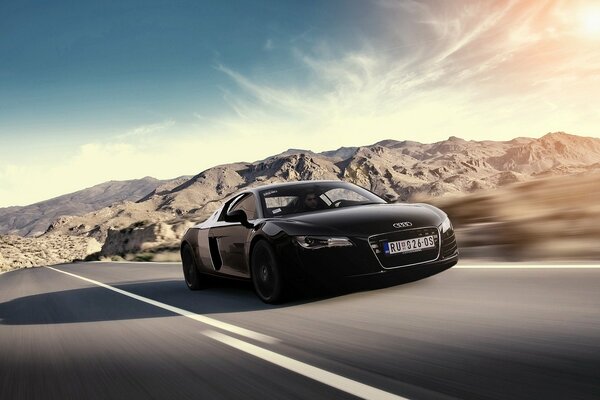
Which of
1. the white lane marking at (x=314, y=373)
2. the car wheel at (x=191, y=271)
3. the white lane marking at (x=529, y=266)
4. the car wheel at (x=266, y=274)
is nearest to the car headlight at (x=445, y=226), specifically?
the white lane marking at (x=529, y=266)

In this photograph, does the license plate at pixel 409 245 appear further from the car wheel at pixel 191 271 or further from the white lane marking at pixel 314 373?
the car wheel at pixel 191 271

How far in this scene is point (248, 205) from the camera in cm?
722

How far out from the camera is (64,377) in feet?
13.1

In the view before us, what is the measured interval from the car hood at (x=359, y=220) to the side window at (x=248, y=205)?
0.91 m

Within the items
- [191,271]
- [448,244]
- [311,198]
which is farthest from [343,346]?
[191,271]

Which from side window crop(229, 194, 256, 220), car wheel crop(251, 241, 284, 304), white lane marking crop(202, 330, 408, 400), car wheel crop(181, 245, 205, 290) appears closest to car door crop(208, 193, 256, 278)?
side window crop(229, 194, 256, 220)

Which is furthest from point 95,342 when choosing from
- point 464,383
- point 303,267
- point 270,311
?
point 464,383

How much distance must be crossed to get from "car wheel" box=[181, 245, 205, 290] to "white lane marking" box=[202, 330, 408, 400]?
345 centimetres

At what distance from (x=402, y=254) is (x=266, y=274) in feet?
4.76

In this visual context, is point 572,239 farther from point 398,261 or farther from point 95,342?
point 95,342

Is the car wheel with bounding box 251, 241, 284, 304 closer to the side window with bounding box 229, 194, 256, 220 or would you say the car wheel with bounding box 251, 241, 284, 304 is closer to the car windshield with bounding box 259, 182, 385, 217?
the car windshield with bounding box 259, 182, 385, 217

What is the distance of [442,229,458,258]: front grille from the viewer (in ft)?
19.0

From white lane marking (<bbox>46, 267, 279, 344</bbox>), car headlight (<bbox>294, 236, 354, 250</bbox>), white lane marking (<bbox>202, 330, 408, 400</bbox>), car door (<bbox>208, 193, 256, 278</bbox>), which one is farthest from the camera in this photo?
car door (<bbox>208, 193, 256, 278</bbox>)

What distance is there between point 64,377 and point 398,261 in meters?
2.99
